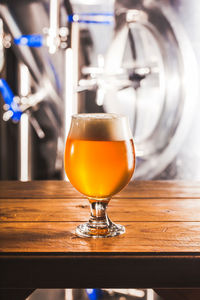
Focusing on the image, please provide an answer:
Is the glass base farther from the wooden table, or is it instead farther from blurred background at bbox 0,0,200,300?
blurred background at bbox 0,0,200,300

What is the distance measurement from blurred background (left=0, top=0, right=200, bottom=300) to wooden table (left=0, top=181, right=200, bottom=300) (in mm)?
1990

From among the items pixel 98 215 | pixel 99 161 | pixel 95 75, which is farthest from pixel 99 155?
pixel 95 75

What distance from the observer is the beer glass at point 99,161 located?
72 centimetres

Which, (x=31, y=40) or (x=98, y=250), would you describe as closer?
(x=98, y=250)

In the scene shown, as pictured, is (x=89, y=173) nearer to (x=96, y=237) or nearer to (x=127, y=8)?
(x=96, y=237)

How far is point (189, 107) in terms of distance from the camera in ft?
9.55

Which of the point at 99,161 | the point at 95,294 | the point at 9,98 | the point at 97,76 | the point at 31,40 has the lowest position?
the point at 95,294

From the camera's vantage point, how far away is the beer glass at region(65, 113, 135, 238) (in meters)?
0.72

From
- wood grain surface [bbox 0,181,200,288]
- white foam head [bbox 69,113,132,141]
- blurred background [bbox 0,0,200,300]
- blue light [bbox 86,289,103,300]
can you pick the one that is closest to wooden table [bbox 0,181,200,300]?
wood grain surface [bbox 0,181,200,288]

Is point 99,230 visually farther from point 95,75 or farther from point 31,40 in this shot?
point 31,40

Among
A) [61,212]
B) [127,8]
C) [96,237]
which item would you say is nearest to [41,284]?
[96,237]

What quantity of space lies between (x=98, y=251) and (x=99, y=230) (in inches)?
4.0

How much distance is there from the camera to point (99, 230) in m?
0.75

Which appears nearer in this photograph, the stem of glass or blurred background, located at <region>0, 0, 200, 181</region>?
the stem of glass
